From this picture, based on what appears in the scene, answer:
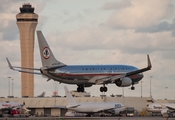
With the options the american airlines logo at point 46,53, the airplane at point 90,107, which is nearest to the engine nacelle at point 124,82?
the american airlines logo at point 46,53

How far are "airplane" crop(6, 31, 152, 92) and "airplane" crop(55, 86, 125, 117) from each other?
89.7ft

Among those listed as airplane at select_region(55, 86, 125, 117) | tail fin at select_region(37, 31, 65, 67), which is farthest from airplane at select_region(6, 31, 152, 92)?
airplane at select_region(55, 86, 125, 117)

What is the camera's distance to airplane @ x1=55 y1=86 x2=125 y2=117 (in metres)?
160

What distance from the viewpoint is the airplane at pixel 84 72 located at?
125 meters

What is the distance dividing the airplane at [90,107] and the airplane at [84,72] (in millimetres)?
27342

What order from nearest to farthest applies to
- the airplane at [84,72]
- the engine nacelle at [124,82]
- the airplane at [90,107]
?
the airplane at [84,72]
the engine nacelle at [124,82]
the airplane at [90,107]

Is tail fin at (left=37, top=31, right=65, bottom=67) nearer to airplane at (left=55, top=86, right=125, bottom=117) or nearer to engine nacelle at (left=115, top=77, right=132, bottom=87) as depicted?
engine nacelle at (left=115, top=77, right=132, bottom=87)

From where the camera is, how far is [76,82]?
12862 cm

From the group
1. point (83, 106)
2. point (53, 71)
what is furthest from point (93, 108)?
point (53, 71)

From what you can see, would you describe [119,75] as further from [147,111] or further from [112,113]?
[147,111]

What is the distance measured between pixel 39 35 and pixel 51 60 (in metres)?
5.01

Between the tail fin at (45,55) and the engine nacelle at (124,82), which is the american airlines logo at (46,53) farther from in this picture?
the engine nacelle at (124,82)

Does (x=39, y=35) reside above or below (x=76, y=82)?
above

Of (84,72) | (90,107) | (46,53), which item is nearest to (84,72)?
(84,72)
